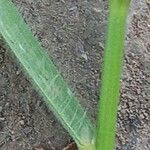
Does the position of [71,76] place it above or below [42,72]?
below

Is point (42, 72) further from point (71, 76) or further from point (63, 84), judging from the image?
point (71, 76)

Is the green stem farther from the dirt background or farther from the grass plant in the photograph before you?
the dirt background

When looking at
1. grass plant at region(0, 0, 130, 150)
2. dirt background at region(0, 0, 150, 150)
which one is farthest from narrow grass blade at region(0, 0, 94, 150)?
dirt background at region(0, 0, 150, 150)

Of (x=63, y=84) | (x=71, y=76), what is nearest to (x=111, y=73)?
(x=63, y=84)

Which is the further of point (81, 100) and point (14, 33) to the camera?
point (81, 100)

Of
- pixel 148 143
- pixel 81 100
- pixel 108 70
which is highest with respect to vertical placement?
pixel 108 70

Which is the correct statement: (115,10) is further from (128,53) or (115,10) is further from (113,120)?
(128,53)

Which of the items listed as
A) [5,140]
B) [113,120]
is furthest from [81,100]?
[113,120]

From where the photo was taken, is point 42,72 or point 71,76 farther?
point 71,76
